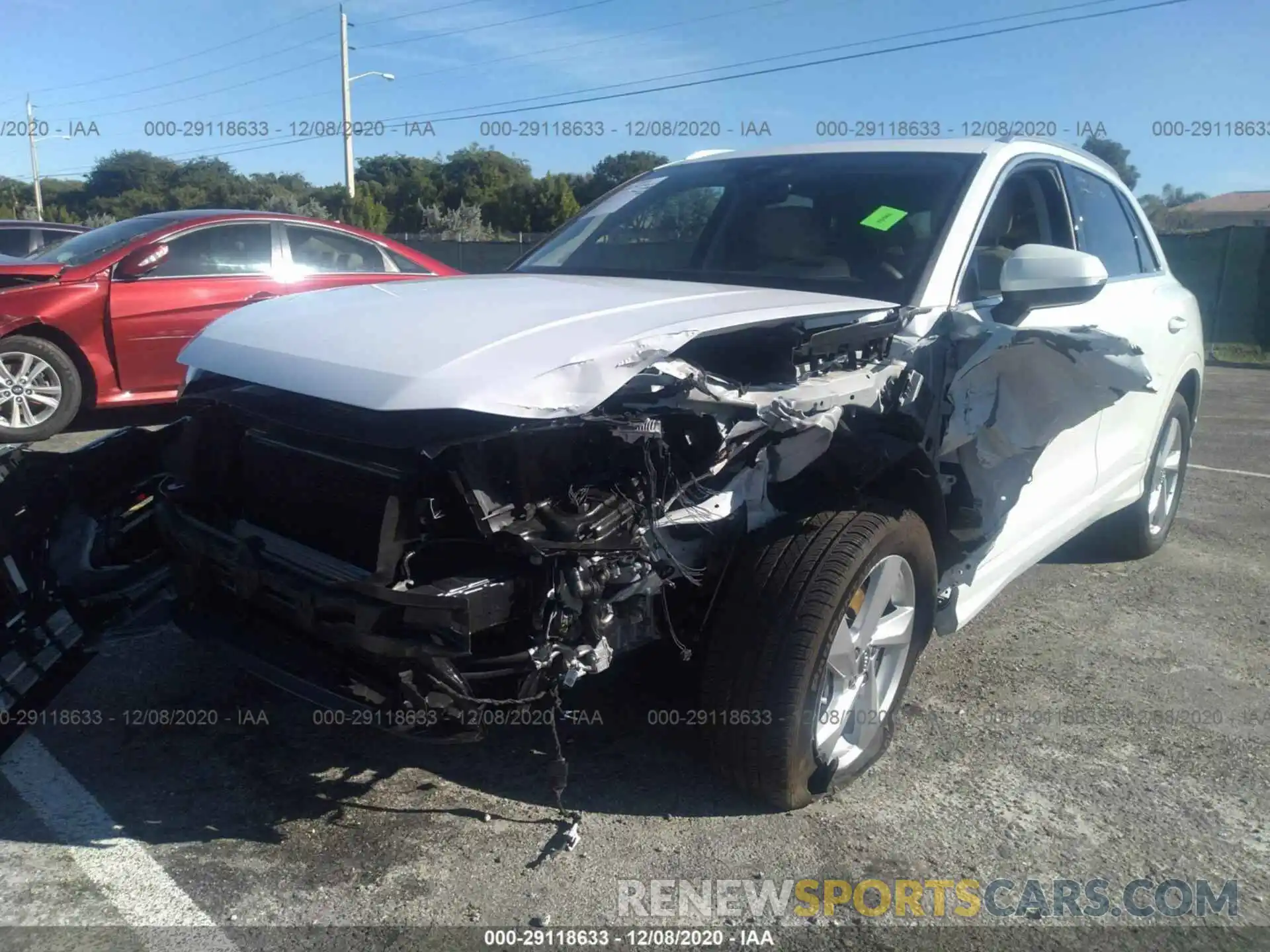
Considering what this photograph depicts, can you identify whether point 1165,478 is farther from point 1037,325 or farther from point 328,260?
point 328,260

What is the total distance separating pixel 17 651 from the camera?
3029 mm

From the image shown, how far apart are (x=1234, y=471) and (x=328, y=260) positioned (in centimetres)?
693

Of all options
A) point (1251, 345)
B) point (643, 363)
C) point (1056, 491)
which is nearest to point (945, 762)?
point (1056, 491)

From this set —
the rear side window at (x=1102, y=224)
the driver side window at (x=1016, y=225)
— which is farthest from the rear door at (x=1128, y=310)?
the driver side window at (x=1016, y=225)

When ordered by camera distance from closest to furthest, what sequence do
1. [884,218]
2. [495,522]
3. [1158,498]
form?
[495,522] → [884,218] → [1158,498]

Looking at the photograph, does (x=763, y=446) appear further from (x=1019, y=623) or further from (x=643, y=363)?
(x=1019, y=623)

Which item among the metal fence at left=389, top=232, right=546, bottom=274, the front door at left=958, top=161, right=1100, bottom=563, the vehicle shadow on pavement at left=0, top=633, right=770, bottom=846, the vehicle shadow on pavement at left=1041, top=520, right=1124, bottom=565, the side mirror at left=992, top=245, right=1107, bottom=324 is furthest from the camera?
the metal fence at left=389, top=232, right=546, bottom=274

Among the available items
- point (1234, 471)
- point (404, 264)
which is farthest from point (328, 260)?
point (1234, 471)

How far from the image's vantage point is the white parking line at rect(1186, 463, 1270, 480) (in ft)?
23.8

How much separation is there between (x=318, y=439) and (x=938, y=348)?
1779 millimetres

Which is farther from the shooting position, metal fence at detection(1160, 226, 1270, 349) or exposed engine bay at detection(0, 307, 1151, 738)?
metal fence at detection(1160, 226, 1270, 349)

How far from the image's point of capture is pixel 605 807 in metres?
2.88

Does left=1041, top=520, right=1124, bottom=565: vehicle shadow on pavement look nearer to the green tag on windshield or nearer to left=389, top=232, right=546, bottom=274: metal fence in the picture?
the green tag on windshield

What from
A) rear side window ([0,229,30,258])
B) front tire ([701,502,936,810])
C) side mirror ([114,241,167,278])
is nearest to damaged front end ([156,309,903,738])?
front tire ([701,502,936,810])
